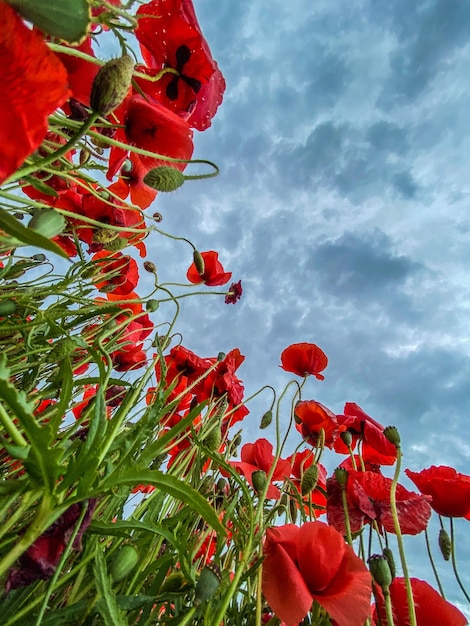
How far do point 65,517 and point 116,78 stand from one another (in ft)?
1.44

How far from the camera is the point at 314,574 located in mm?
580

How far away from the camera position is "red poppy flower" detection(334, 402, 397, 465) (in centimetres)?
95

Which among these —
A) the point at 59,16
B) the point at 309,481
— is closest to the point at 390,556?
the point at 309,481

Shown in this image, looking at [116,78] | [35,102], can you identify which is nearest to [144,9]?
[116,78]

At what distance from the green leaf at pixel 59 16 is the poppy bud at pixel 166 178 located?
0.21 m

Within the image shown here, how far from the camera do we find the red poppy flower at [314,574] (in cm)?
52

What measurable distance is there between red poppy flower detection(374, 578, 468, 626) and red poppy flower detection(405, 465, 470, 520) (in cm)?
24

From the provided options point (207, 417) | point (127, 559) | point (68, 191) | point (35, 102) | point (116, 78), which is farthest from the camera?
point (207, 417)

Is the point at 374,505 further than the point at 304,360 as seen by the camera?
No

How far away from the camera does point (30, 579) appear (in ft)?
1.37

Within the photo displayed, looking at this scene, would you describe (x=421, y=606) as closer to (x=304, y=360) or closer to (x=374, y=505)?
(x=374, y=505)

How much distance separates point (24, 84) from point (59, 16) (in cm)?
7

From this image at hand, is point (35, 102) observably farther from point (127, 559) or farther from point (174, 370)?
point (174, 370)

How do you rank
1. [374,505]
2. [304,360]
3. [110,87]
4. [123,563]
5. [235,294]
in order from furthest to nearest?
[235,294], [304,360], [374,505], [123,563], [110,87]
